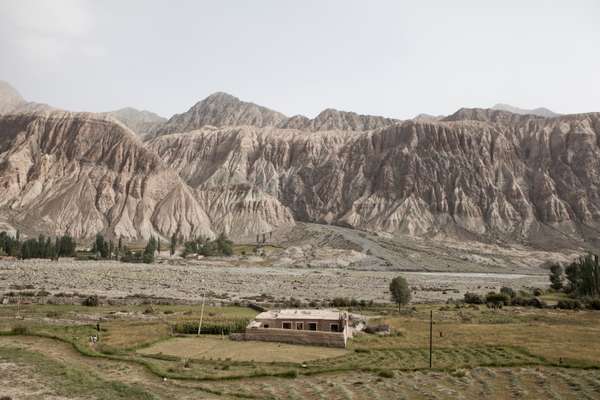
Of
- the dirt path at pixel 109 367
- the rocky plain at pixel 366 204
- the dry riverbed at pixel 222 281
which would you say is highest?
the rocky plain at pixel 366 204

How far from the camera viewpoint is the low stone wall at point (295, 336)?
33.2 m

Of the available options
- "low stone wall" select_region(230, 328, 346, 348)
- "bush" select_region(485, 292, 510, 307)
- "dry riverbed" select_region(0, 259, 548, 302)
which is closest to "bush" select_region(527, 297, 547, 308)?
"bush" select_region(485, 292, 510, 307)

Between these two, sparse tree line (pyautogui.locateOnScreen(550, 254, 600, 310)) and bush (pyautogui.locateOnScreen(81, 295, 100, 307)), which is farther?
sparse tree line (pyautogui.locateOnScreen(550, 254, 600, 310))

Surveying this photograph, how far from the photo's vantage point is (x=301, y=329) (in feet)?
116

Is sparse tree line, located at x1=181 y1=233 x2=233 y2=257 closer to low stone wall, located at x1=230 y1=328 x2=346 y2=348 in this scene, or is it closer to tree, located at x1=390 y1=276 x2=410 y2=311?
tree, located at x1=390 y1=276 x2=410 y2=311

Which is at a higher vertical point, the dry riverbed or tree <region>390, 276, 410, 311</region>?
tree <region>390, 276, 410, 311</region>

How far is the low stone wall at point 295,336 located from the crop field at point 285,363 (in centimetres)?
94

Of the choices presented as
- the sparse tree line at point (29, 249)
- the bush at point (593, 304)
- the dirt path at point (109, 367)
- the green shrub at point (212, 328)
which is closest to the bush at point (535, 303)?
the bush at point (593, 304)

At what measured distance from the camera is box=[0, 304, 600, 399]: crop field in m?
22.0

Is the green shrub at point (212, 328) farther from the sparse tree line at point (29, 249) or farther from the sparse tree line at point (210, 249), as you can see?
the sparse tree line at point (210, 249)

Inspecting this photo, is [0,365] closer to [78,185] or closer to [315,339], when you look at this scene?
[315,339]

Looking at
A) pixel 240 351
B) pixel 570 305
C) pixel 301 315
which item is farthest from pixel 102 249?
pixel 570 305

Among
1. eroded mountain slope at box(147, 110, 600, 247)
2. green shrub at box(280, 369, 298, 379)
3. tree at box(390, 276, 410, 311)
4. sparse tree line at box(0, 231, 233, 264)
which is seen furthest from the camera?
eroded mountain slope at box(147, 110, 600, 247)

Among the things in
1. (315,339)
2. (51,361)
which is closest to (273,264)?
(315,339)
